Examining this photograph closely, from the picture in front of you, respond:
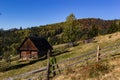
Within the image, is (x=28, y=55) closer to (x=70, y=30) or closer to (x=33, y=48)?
(x=33, y=48)

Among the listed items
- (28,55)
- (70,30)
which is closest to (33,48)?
(28,55)

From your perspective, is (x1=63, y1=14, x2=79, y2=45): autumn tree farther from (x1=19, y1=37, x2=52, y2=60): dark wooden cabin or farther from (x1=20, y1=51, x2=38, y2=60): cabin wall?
(x1=20, y1=51, x2=38, y2=60): cabin wall

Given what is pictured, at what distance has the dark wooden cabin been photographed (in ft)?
222

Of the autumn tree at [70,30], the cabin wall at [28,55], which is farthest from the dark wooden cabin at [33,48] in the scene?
the autumn tree at [70,30]

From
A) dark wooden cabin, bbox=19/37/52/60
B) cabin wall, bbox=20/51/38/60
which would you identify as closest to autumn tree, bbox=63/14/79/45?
dark wooden cabin, bbox=19/37/52/60

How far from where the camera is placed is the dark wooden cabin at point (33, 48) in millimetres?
67562

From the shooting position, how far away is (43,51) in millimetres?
70125

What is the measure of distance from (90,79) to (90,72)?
0.92 metres

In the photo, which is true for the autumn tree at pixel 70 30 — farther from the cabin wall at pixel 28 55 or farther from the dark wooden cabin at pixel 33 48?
the cabin wall at pixel 28 55

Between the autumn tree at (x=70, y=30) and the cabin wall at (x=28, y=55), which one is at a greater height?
the autumn tree at (x=70, y=30)

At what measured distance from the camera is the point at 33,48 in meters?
68.4

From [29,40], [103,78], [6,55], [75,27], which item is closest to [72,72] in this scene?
[103,78]

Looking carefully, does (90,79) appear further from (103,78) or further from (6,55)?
(6,55)

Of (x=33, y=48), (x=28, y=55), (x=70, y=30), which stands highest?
A: (x=70, y=30)
